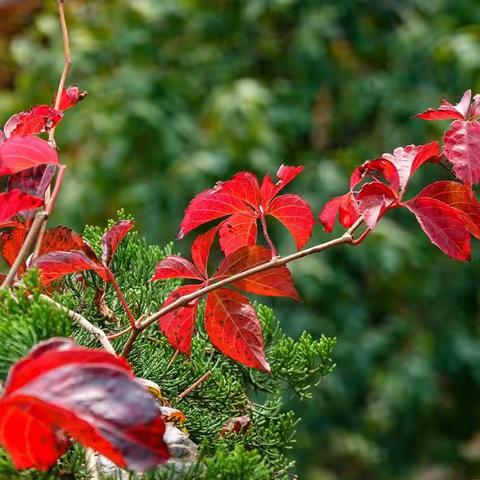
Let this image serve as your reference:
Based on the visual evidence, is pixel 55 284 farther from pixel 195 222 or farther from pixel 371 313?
pixel 371 313

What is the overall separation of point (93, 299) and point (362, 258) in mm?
2927

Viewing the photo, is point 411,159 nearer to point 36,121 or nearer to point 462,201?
point 462,201

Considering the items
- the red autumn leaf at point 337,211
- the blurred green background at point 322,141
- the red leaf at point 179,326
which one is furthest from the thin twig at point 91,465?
the blurred green background at point 322,141

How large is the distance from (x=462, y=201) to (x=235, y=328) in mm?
199

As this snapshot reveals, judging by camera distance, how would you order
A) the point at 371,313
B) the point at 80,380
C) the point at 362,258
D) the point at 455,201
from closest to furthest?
1. the point at 80,380
2. the point at 455,201
3. the point at 362,258
4. the point at 371,313

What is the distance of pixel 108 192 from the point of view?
3.93 meters

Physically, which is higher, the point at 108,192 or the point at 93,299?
the point at 93,299

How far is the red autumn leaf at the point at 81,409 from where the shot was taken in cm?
48

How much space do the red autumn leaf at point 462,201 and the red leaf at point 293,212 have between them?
9cm

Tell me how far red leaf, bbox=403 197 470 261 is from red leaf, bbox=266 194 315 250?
0.08m

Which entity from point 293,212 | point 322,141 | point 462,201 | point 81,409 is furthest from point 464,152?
point 322,141

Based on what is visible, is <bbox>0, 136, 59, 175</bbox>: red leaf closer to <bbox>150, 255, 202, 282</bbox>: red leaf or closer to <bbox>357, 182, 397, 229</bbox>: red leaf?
<bbox>150, 255, 202, 282</bbox>: red leaf

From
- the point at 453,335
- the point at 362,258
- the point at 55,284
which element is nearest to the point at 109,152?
the point at 362,258

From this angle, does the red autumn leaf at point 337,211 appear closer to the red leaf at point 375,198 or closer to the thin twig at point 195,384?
the red leaf at point 375,198
